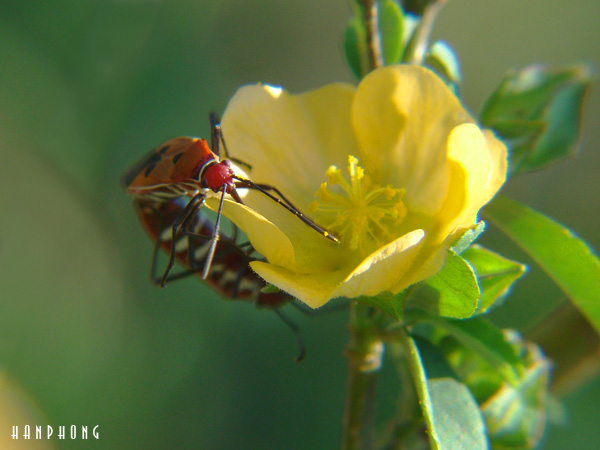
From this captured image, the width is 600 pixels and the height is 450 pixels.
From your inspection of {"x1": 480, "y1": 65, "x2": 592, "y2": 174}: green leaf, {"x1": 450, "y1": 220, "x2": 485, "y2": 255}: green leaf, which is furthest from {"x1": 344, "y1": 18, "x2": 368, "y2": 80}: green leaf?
{"x1": 450, "y1": 220, "x2": 485, "y2": 255}: green leaf

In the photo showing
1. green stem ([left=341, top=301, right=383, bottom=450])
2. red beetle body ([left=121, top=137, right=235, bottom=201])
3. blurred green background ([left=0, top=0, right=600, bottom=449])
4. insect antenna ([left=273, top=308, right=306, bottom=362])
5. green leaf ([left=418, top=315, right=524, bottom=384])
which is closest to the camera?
green leaf ([left=418, top=315, right=524, bottom=384])

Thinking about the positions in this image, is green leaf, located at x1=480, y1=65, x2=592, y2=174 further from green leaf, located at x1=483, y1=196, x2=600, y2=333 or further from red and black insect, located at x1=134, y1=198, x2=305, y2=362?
red and black insect, located at x1=134, y1=198, x2=305, y2=362

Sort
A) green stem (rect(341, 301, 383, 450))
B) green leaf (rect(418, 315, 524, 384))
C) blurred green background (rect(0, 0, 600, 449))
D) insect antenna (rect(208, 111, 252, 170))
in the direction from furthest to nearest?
blurred green background (rect(0, 0, 600, 449)), insect antenna (rect(208, 111, 252, 170)), green stem (rect(341, 301, 383, 450)), green leaf (rect(418, 315, 524, 384))

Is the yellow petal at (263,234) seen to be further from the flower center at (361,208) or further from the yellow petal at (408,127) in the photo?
the yellow petal at (408,127)

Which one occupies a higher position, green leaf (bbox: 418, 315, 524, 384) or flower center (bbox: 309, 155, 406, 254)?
flower center (bbox: 309, 155, 406, 254)

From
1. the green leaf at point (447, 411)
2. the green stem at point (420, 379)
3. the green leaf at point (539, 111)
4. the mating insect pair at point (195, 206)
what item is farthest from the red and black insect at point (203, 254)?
the green leaf at point (539, 111)

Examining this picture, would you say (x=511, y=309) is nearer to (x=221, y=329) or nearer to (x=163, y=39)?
(x=221, y=329)
